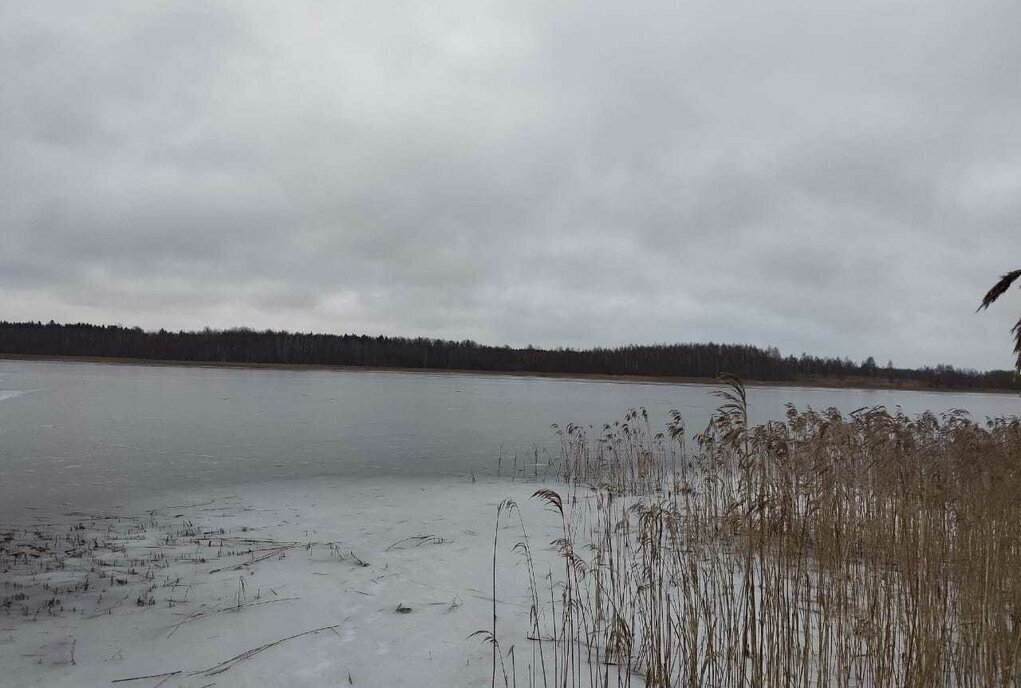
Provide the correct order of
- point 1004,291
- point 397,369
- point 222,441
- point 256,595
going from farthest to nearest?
1. point 397,369
2. point 222,441
3. point 256,595
4. point 1004,291

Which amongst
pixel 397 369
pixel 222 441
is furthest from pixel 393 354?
pixel 222 441

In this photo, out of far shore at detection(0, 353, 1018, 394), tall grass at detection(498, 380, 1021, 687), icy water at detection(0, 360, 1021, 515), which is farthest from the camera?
far shore at detection(0, 353, 1018, 394)

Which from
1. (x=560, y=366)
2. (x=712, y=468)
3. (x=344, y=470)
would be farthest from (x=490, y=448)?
(x=560, y=366)

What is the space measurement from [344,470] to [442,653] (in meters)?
10.5

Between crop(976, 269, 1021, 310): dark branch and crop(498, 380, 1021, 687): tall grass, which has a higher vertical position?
crop(976, 269, 1021, 310): dark branch

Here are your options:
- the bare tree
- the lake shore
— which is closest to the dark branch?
the bare tree

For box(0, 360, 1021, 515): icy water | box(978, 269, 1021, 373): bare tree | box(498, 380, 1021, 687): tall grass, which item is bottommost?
box(0, 360, 1021, 515): icy water

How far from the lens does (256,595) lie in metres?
6.12

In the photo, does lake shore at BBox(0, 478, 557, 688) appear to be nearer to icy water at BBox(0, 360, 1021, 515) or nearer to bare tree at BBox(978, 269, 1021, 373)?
icy water at BBox(0, 360, 1021, 515)

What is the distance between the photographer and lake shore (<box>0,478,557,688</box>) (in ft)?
15.2

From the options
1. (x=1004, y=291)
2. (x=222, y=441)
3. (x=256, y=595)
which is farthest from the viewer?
(x=222, y=441)

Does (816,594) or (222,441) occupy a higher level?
(816,594)

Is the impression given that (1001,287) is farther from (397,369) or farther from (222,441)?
(397,369)

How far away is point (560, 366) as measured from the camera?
114750 mm
